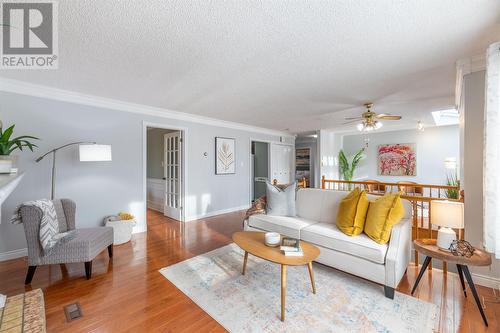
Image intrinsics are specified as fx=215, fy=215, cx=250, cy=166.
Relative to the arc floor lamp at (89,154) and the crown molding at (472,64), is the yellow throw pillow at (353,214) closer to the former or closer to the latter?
the crown molding at (472,64)

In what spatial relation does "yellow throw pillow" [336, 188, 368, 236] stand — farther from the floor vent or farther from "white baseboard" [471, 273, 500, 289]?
the floor vent

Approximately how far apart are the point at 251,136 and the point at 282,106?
2135mm

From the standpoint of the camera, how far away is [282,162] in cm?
706

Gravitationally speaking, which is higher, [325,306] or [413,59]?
[413,59]

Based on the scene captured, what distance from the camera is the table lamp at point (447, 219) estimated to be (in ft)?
6.44

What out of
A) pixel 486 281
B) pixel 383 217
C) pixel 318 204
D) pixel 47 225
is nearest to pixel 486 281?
pixel 486 281

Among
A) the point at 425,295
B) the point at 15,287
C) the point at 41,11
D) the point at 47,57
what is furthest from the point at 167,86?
the point at 425,295

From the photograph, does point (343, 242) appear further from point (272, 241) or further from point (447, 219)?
point (447, 219)

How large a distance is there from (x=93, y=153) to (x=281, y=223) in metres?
2.72

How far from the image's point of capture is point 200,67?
93.5 inches

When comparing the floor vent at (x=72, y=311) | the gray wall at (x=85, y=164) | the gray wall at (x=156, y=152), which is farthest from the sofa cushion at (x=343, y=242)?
the gray wall at (x=156, y=152)

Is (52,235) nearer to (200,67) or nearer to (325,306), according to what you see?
(200,67)

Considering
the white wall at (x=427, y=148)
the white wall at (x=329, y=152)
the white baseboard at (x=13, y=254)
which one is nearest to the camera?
the white baseboard at (x=13, y=254)

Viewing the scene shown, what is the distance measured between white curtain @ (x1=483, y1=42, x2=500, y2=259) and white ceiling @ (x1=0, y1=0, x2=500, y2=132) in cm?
34
